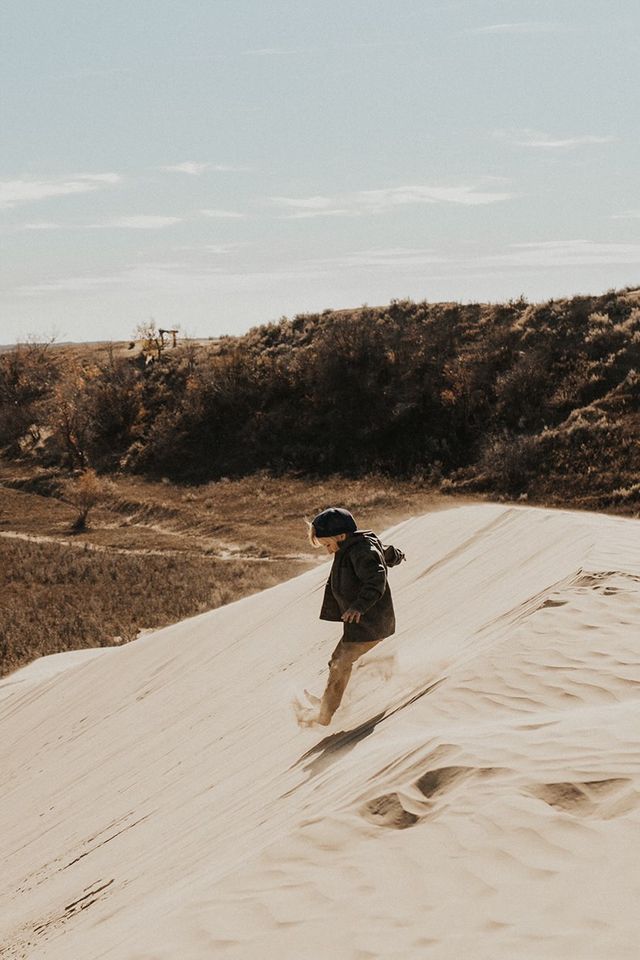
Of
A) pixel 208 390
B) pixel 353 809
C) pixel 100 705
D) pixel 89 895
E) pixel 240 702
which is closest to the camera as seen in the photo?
pixel 353 809

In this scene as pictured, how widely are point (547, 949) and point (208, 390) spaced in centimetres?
3535

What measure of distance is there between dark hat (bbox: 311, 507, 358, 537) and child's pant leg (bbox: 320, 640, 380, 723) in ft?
2.32

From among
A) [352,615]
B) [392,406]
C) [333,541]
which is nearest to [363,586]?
[352,615]

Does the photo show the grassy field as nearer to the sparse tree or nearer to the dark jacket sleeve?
the sparse tree

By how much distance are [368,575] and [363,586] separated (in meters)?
0.07

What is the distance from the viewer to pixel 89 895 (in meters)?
4.66

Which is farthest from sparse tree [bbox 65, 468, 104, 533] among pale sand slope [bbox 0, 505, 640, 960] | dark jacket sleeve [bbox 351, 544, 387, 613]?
→ dark jacket sleeve [bbox 351, 544, 387, 613]

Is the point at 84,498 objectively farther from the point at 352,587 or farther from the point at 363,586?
the point at 363,586

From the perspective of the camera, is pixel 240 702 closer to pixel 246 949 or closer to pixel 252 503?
pixel 246 949

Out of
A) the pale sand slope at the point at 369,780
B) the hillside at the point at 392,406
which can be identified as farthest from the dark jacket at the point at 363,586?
the hillside at the point at 392,406

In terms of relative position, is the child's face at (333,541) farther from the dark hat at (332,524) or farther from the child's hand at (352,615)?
the child's hand at (352,615)

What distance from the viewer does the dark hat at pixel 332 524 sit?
5496 millimetres

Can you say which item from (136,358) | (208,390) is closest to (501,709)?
(208,390)

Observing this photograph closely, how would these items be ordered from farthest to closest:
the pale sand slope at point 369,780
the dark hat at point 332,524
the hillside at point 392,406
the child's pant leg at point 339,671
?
1. the hillside at point 392,406
2. the child's pant leg at point 339,671
3. the dark hat at point 332,524
4. the pale sand slope at point 369,780
